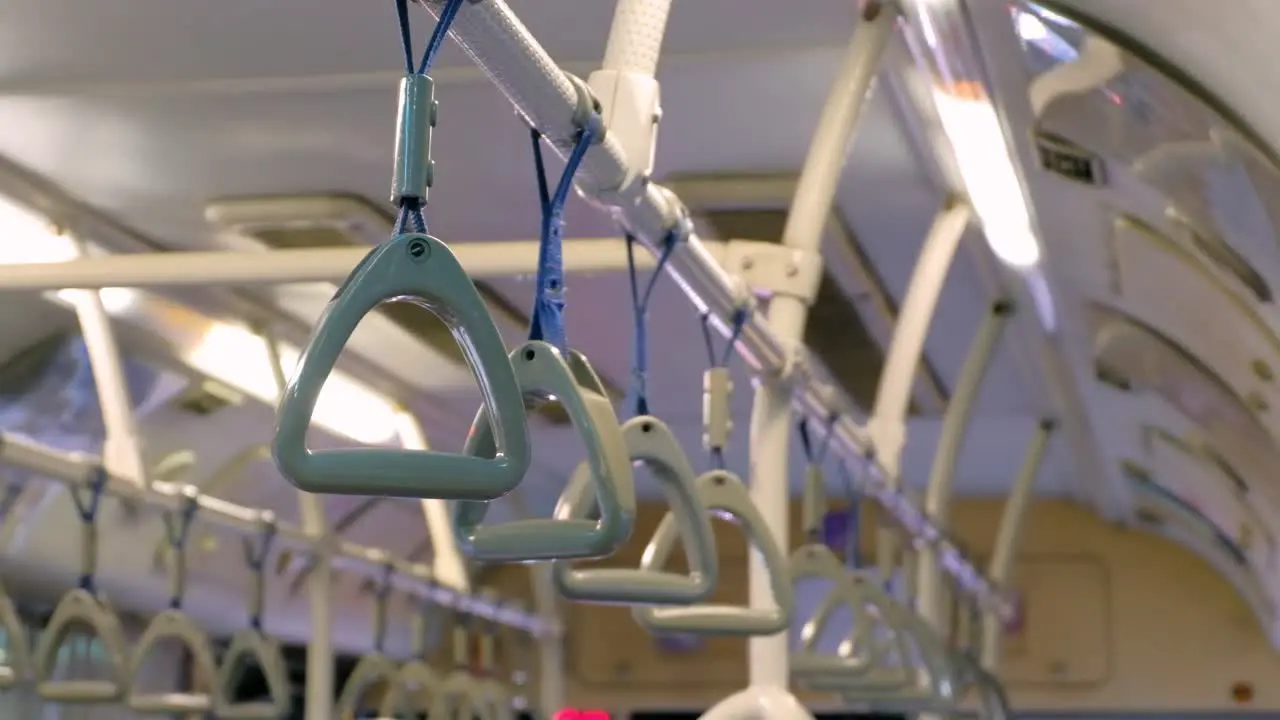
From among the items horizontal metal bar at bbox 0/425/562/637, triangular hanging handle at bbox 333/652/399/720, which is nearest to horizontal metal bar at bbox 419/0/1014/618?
horizontal metal bar at bbox 0/425/562/637

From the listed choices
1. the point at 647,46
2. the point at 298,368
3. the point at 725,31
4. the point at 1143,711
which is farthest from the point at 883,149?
the point at 1143,711

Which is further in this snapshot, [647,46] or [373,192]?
[373,192]

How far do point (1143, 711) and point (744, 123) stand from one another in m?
6.81

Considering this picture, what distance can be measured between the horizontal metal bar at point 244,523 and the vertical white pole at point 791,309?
2220 mm

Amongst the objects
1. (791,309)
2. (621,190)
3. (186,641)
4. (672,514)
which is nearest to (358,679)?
(186,641)

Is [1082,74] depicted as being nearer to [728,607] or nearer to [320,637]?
[728,607]

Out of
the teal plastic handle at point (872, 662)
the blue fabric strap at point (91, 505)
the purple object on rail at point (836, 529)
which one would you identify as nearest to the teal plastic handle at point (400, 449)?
the teal plastic handle at point (872, 662)

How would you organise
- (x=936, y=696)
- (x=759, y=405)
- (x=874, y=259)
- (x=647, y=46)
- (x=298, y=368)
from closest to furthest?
(x=298, y=368), (x=647, y=46), (x=759, y=405), (x=936, y=696), (x=874, y=259)

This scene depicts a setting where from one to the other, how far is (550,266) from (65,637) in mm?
3256

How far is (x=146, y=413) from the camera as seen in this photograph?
8.22m

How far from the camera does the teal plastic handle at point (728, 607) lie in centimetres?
304

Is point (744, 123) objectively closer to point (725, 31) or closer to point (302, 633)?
point (725, 31)

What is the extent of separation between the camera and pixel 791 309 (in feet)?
12.1

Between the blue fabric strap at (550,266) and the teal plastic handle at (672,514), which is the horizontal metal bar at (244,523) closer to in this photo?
the teal plastic handle at (672,514)
